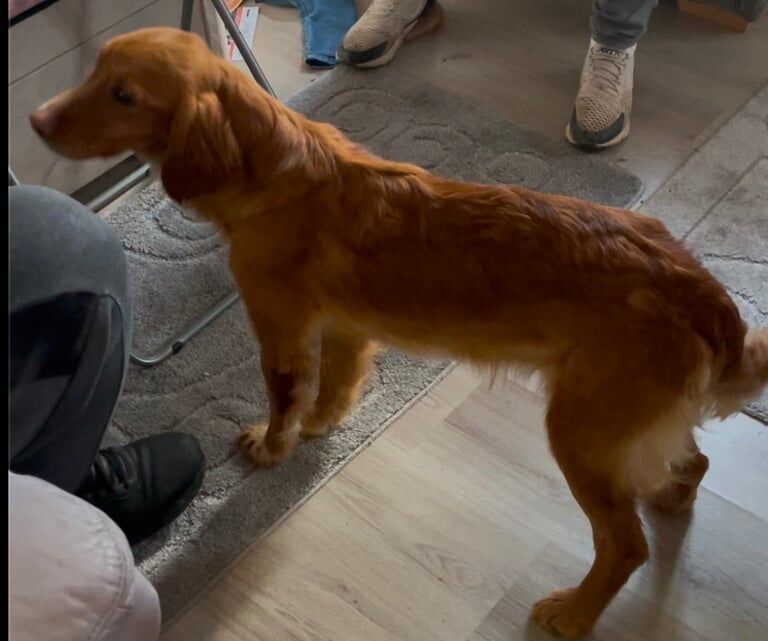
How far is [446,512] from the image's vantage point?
1.56m

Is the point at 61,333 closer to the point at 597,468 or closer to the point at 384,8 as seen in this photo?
the point at 597,468

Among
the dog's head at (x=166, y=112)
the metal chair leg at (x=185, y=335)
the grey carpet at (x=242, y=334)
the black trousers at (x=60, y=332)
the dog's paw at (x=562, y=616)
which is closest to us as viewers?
the black trousers at (x=60, y=332)

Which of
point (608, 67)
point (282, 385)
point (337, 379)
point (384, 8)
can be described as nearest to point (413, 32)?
point (384, 8)

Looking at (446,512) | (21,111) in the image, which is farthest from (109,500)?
(21,111)

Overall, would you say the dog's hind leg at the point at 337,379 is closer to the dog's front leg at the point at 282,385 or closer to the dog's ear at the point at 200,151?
the dog's front leg at the point at 282,385

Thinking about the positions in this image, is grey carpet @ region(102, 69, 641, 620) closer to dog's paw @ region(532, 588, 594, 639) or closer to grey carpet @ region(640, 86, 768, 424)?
grey carpet @ region(640, 86, 768, 424)

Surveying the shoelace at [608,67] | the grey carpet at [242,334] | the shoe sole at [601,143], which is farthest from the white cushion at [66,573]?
the shoelace at [608,67]

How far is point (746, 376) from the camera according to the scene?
3.95 ft

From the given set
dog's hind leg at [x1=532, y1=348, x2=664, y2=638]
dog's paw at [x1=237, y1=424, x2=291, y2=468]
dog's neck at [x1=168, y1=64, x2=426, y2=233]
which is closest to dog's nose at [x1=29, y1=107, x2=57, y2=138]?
dog's neck at [x1=168, y1=64, x2=426, y2=233]

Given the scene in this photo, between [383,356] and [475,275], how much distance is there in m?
0.63

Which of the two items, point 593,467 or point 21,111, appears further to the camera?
point 21,111

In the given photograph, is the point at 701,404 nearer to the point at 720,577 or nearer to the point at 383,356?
the point at 720,577

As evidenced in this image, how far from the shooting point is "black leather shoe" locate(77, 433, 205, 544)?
145 centimetres

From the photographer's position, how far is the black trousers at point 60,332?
112 cm
